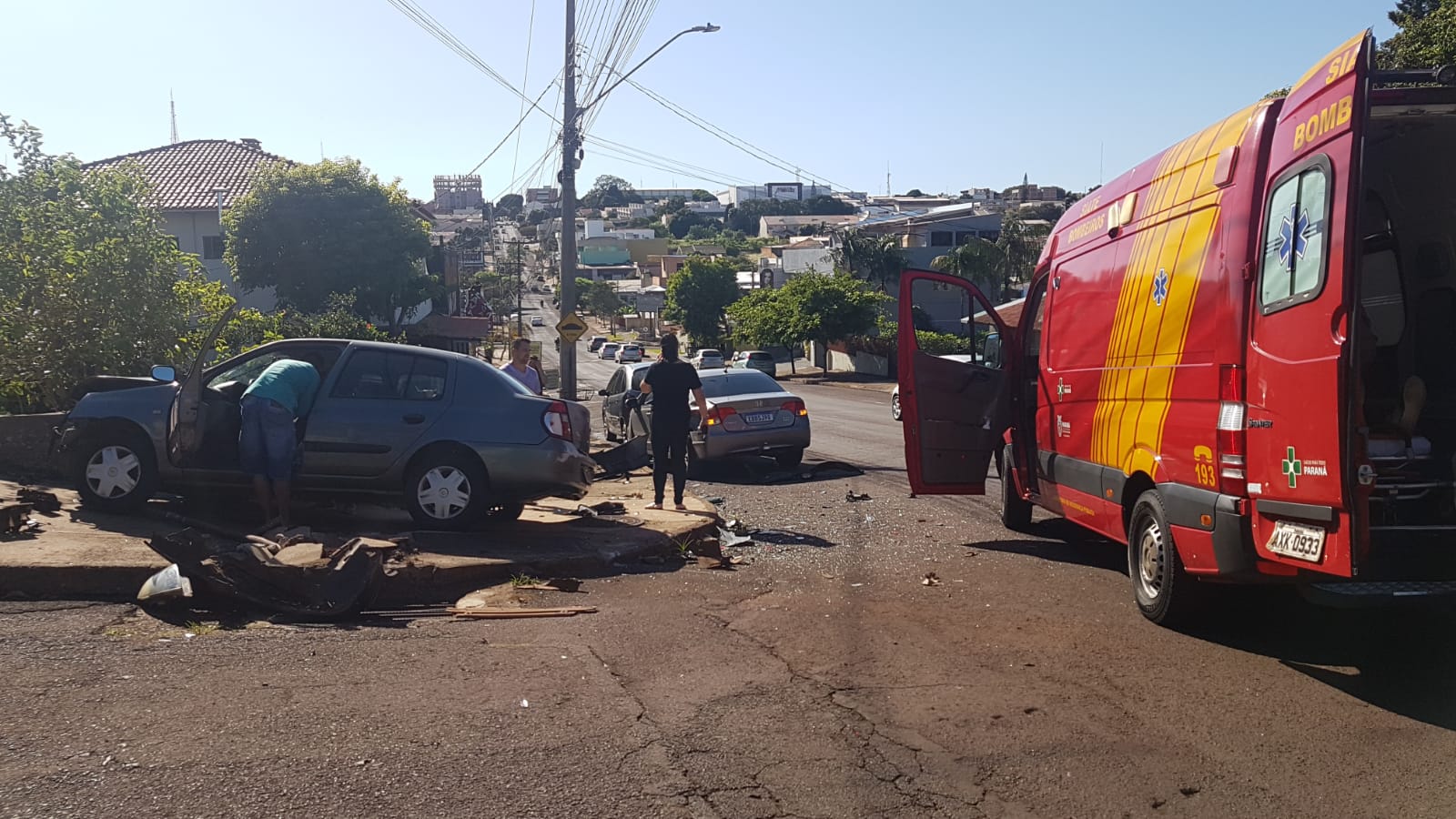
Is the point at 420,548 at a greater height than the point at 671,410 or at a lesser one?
lesser

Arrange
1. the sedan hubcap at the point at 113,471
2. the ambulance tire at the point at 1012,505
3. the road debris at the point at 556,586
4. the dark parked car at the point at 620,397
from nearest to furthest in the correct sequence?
the road debris at the point at 556,586
the sedan hubcap at the point at 113,471
the ambulance tire at the point at 1012,505
the dark parked car at the point at 620,397

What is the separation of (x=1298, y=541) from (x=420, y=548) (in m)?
5.54

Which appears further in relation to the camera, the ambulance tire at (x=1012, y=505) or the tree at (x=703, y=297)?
the tree at (x=703, y=297)

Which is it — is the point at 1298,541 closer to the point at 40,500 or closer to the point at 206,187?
the point at 40,500

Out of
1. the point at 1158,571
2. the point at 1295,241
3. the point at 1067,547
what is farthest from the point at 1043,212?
the point at 1295,241

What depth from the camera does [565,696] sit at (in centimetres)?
542

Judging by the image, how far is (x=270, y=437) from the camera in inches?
346

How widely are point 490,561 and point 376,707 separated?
9.51ft

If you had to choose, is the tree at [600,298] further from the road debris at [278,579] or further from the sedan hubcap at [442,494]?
the road debris at [278,579]

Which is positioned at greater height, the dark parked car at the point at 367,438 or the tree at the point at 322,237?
the tree at the point at 322,237

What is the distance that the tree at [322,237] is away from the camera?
3928cm

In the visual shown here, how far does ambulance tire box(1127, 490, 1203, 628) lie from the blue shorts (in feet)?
19.1

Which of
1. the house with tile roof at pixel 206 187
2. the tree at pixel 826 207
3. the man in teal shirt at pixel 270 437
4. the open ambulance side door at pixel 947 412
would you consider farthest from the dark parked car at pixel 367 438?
the tree at pixel 826 207

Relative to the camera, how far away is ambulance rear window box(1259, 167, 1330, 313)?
17.6 ft
